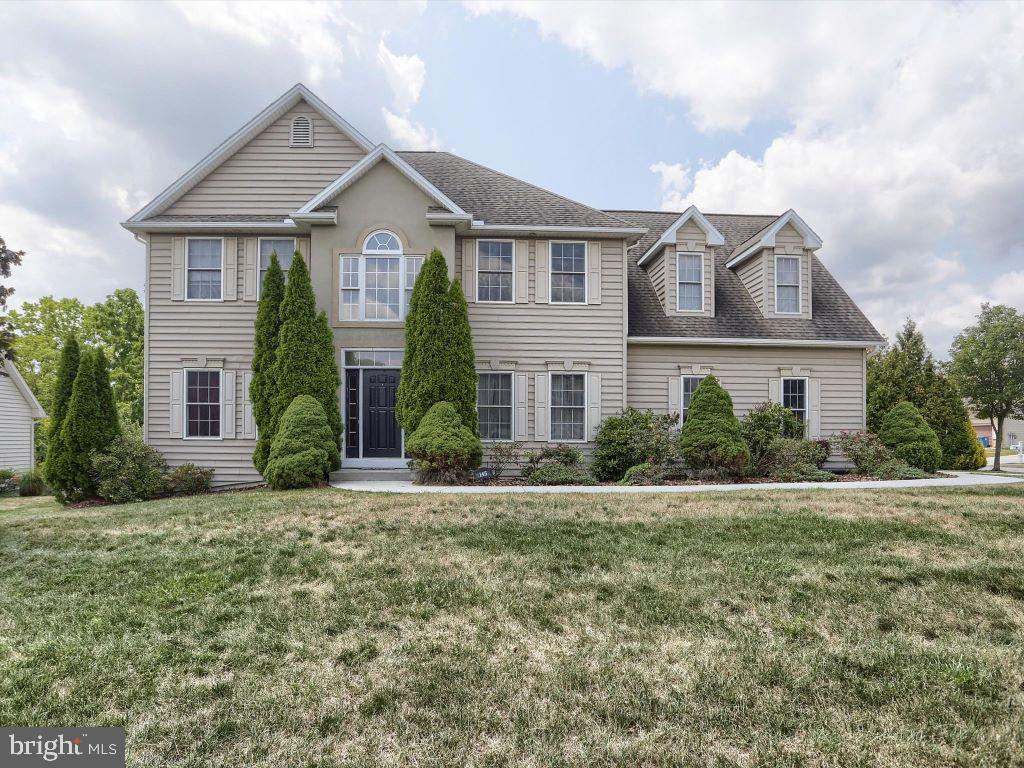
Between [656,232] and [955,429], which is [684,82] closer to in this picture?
[656,232]

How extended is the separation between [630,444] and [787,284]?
6823mm

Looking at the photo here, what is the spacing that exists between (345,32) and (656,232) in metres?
9.94

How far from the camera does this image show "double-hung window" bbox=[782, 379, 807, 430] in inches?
578

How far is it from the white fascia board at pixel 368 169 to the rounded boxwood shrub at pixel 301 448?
458cm

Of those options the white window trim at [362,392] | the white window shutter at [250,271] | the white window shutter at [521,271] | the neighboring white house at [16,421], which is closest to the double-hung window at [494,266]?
the white window shutter at [521,271]

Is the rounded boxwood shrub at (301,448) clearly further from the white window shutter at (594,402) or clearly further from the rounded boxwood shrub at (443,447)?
the white window shutter at (594,402)

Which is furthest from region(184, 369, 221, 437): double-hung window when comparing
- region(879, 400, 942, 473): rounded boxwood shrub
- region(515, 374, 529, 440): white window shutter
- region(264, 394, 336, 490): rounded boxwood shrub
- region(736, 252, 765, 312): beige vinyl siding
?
region(879, 400, 942, 473): rounded boxwood shrub

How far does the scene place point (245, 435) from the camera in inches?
522

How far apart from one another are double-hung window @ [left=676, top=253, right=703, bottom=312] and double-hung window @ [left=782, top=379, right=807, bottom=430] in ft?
10.1

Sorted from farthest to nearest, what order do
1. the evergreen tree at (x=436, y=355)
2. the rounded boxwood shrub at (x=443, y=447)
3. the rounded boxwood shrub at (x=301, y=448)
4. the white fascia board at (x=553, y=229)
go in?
the white fascia board at (x=553, y=229) < the evergreen tree at (x=436, y=355) < the rounded boxwood shrub at (x=443, y=447) < the rounded boxwood shrub at (x=301, y=448)


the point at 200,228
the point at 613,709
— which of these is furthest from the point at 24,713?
the point at 200,228

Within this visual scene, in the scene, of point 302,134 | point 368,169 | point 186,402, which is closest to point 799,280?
point 368,169

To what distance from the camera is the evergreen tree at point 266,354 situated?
1202cm

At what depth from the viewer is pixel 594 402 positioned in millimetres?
13617
